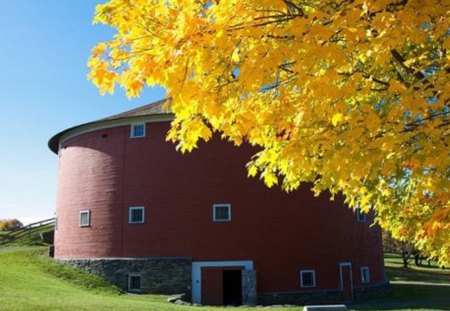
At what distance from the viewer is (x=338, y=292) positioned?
25.5m

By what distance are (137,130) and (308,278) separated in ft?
36.4

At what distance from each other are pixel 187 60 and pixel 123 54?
0.65 m

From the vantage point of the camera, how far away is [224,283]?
25000mm

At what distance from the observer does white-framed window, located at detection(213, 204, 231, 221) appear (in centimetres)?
2494

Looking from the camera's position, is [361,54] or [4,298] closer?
[361,54]

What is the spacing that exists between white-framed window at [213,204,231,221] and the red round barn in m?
0.05

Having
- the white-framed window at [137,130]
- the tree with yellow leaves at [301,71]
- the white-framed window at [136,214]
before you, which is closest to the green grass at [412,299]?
the white-framed window at [136,214]

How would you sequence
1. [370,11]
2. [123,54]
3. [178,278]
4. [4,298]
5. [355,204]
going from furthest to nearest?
[178,278] < [4,298] < [355,204] < [123,54] < [370,11]

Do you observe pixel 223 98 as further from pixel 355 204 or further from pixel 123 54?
pixel 355 204

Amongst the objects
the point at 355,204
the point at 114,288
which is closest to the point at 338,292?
the point at 114,288

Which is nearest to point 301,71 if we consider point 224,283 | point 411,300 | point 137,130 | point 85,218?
point 224,283

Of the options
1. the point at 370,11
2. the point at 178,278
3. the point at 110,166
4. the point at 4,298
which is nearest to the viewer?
the point at 370,11

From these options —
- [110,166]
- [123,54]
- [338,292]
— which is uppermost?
[110,166]

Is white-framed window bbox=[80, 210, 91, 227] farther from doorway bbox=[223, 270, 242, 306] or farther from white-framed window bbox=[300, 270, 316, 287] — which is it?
white-framed window bbox=[300, 270, 316, 287]
